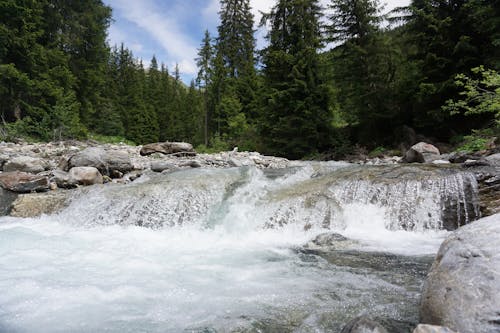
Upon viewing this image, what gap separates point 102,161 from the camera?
1050 cm

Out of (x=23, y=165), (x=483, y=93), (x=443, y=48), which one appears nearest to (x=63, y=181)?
(x=23, y=165)

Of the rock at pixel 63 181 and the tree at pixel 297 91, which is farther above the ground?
the tree at pixel 297 91

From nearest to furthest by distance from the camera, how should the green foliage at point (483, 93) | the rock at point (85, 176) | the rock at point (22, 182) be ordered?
the green foliage at point (483, 93), the rock at point (22, 182), the rock at point (85, 176)

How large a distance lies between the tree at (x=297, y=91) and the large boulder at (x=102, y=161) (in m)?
8.66

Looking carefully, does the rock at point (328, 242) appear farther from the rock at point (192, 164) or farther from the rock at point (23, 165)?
the rock at point (23, 165)

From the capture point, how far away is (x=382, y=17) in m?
16.3

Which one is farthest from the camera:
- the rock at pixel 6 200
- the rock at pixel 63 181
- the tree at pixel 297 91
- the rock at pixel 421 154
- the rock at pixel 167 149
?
the tree at pixel 297 91

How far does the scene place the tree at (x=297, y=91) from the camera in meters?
16.6

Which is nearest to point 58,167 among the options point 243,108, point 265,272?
point 265,272

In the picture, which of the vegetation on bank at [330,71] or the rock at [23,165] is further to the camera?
the vegetation on bank at [330,71]

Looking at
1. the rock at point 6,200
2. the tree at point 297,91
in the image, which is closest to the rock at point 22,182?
the rock at point 6,200

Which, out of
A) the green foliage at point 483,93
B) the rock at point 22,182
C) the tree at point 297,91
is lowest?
the rock at point 22,182

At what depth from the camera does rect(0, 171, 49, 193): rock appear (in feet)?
28.8

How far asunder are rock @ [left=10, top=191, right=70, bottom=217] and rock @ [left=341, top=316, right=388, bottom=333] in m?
7.88
